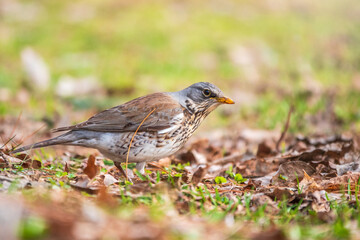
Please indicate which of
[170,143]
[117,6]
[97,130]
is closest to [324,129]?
[170,143]

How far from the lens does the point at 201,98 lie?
5961mm

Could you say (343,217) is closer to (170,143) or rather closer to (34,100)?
(170,143)

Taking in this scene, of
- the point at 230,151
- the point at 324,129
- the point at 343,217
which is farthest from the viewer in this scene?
the point at 324,129

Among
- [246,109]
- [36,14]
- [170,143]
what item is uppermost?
[36,14]

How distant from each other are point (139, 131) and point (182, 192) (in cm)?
139

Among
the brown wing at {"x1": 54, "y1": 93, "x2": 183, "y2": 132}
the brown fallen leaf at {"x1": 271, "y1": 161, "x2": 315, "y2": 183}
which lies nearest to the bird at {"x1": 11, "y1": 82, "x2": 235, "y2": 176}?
the brown wing at {"x1": 54, "y1": 93, "x2": 183, "y2": 132}

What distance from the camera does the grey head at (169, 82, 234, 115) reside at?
5895mm

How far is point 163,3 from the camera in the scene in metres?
19.7

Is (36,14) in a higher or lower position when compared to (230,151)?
higher

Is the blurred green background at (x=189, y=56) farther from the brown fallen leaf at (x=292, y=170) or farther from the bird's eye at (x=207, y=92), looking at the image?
the brown fallen leaf at (x=292, y=170)

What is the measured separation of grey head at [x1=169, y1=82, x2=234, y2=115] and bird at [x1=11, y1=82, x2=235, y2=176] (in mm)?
42

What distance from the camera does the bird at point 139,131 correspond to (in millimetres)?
5383

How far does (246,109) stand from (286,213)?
6.18m

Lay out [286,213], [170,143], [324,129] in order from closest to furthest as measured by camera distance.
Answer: [286,213] < [170,143] < [324,129]
